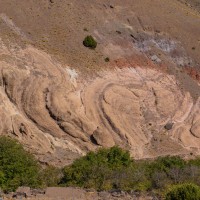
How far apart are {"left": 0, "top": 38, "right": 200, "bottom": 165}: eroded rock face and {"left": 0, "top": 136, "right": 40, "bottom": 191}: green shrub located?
4167 mm

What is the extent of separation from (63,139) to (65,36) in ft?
34.0

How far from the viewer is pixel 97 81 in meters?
45.6

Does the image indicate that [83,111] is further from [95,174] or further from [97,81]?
[95,174]

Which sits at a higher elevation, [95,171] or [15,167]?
[95,171]

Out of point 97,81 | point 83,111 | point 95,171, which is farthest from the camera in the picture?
point 97,81

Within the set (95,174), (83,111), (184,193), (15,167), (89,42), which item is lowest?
(83,111)

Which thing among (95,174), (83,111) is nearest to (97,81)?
(83,111)

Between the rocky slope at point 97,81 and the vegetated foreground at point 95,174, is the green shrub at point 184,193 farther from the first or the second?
the rocky slope at point 97,81

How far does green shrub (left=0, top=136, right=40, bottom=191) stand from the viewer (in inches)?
1220

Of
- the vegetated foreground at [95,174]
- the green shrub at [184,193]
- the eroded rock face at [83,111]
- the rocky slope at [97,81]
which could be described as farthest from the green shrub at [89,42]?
the green shrub at [184,193]

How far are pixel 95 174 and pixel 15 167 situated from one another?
4689mm

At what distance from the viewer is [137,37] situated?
5241cm

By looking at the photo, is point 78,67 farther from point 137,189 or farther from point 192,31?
point 137,189

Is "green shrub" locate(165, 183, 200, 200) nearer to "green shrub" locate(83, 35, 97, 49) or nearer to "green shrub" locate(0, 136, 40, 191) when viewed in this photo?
"green shrub" locate(0, 136, 40, 191)
